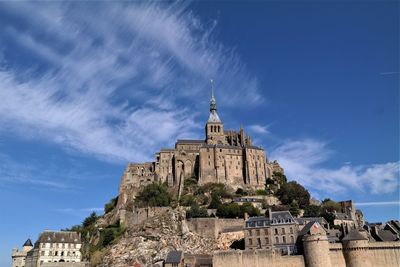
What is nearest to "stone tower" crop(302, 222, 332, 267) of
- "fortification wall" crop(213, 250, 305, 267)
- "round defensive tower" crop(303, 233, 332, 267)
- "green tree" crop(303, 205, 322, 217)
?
"round defensive tower" crop(303, 233, 332, 267)

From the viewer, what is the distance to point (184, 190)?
251 ft

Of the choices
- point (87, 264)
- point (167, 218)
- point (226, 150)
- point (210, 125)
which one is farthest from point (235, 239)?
point (210, 125)

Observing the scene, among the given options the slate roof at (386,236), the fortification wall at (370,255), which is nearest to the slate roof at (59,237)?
the fortification wall at (370,255)

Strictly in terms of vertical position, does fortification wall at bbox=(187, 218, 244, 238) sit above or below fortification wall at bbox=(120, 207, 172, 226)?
below

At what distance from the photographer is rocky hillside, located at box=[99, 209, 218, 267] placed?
51.9 meters

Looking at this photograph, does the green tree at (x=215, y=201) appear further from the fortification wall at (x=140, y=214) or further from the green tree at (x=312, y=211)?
the green tree at (x=312, y=211)

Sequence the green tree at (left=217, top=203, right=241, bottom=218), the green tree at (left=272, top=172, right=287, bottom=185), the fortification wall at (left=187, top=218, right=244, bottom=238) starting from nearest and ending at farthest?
the fortification wall at (left=187, top=218, right=244, bottom=238) < the green tree at (left=217, top=203, right=241, bottom=218) < the green tree at (left=272, top=172, right=287, bottom=185)

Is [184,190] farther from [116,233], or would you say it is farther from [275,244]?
[275,244]

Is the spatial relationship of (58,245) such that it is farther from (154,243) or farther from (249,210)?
(249,210)

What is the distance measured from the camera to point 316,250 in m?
44.7

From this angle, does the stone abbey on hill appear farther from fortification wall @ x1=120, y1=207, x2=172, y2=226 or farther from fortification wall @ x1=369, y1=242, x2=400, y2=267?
fortification wall @ x1=369, y1=242, x2=400, y2=267

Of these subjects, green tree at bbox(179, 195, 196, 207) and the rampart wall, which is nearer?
the rampart wall

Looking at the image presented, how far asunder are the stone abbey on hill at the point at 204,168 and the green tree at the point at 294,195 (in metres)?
8.54

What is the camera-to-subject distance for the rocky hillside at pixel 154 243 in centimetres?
5191
